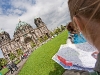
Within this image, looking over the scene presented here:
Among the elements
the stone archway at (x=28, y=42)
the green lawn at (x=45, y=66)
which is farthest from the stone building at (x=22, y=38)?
the green lawn at (x=45, y=66)

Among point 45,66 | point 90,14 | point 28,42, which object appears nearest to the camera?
point 90,14

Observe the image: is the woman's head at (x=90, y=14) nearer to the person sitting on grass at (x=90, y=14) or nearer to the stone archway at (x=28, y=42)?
the person sitting on grass at (x=90, y=14)

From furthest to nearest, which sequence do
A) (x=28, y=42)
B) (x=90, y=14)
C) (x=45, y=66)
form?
1. (x=28, y=42)
2. (x=45, y=66)
3. (x=90, y=14)

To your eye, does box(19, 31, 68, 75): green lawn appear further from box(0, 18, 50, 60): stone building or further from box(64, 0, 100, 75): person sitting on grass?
box(0, 18, 50, 60): stone building

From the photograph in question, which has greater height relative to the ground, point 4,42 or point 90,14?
point 4,42

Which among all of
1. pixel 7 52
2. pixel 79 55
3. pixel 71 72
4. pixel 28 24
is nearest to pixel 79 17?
pixel 71 72

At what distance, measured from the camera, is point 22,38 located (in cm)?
5547

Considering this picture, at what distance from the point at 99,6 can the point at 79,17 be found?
13 centimetres

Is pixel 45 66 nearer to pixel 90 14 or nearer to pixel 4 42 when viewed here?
pixel 90 14

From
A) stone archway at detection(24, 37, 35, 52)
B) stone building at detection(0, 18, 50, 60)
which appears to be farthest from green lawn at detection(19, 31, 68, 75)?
stone building at detection(0, 18, 50, 60)

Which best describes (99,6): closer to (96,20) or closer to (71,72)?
(96,20)

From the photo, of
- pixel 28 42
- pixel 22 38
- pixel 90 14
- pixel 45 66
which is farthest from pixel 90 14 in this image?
pixel 22 38

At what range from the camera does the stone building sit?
179 ft

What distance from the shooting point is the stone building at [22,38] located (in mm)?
54500
